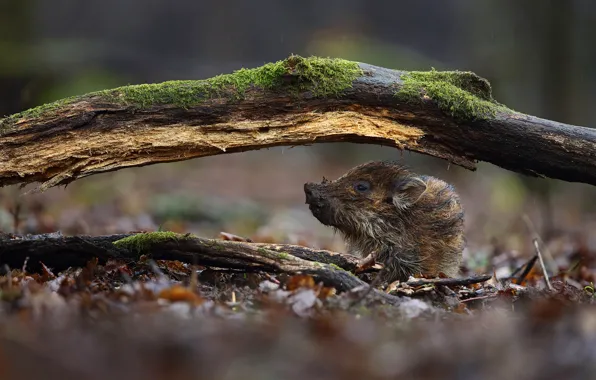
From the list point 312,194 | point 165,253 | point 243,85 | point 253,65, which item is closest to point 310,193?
point 312,194

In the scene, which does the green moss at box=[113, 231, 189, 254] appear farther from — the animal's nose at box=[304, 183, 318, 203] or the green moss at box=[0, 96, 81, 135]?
the animal's nose at box=[304, 183, 318, 203]

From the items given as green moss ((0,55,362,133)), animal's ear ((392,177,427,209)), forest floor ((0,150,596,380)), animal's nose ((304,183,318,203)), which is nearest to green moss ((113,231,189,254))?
forest floor ((0,150,596,380))

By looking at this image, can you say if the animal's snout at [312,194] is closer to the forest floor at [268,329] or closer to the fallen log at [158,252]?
the fallen log at [158,252]

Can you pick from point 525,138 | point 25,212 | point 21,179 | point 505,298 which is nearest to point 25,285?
point 21,179

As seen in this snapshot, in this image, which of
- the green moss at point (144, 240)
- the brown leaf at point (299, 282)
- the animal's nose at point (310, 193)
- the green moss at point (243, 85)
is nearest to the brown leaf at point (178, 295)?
the brown leaf at point (299, 282)

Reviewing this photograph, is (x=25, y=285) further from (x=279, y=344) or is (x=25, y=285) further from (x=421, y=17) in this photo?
(x=421, y=17)

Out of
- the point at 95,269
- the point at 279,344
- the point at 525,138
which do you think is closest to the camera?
the point at 279,344

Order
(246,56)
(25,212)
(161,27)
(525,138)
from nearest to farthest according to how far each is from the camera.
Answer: (525,138), (25,212), (246,56), (161,27)
